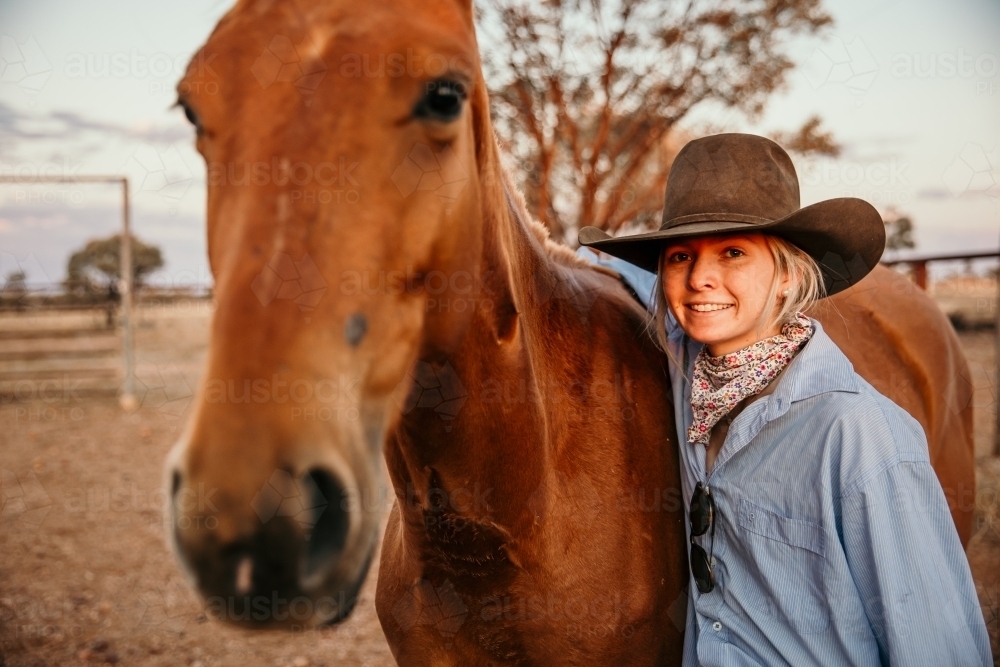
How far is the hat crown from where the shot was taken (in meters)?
1.76

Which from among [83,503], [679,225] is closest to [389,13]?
[679,225]

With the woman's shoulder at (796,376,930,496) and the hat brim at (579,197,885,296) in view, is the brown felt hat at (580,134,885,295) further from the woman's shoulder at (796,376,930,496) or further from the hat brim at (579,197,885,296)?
the woman's shoulder at (796,376,930,496)

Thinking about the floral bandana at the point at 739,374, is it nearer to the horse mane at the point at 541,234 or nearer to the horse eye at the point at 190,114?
the horse mane at the point at 541,234

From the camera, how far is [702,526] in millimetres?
1669

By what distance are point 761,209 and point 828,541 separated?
853mm

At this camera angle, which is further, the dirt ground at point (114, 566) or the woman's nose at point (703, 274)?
the dirt ground at point (114, 566)

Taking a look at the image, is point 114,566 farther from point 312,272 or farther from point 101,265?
point 101,265

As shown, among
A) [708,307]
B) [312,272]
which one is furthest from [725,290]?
→ [312,272]

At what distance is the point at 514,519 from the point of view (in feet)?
5.10

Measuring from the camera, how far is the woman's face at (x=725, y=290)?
172 centimetres

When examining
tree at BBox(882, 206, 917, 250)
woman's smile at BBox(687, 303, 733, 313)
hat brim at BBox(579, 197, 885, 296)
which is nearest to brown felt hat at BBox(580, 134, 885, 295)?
hat brim at BBox(579, 197, 885, 296)

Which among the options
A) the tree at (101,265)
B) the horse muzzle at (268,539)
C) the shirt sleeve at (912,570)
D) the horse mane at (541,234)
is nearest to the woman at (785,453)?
the shirt sleeve at (912,570)

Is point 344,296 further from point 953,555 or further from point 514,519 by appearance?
point 953,555

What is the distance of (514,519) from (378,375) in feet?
2.17
